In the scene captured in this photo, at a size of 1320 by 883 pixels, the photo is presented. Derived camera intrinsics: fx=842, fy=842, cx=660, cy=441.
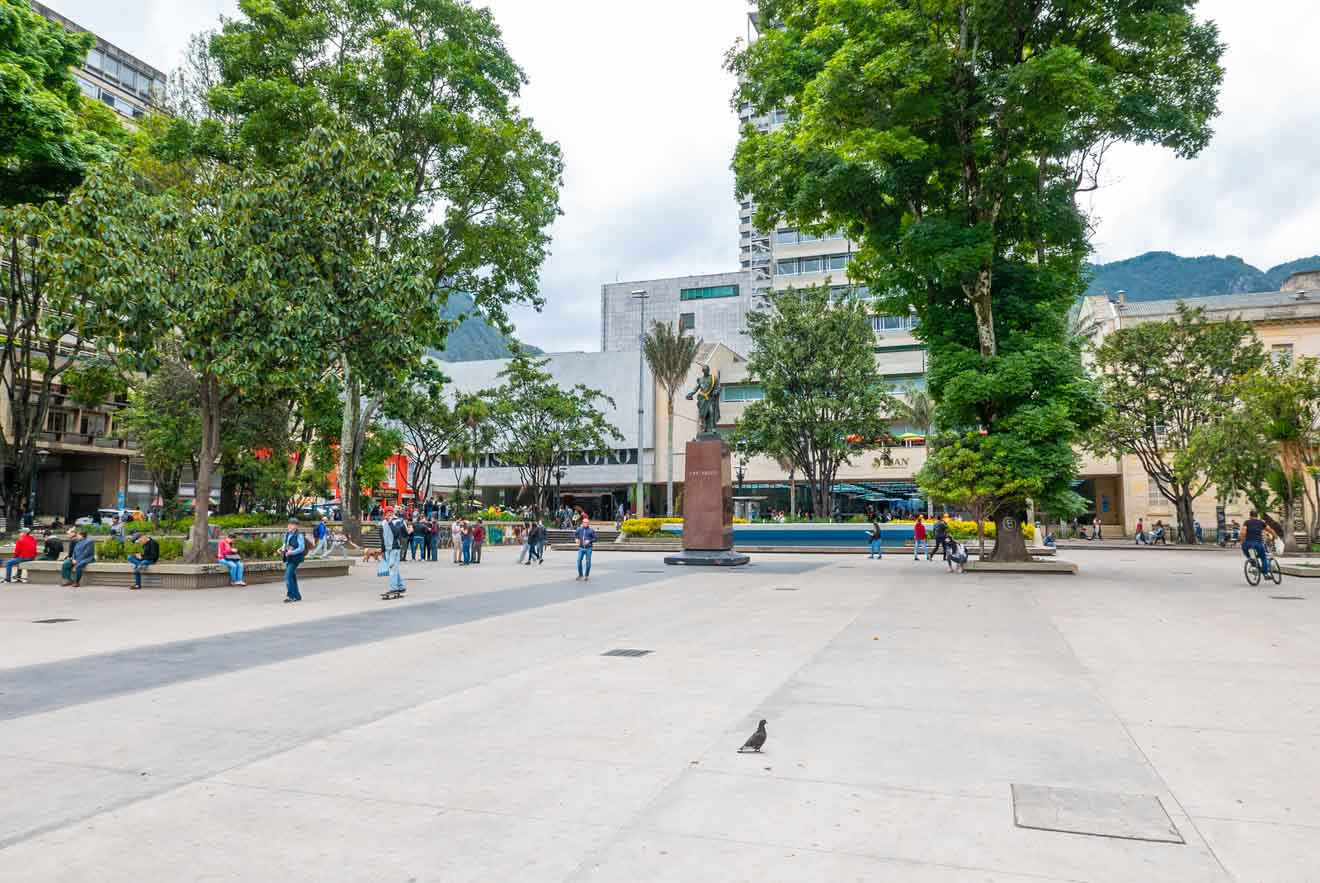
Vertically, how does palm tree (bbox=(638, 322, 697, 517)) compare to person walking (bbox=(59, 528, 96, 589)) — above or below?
above

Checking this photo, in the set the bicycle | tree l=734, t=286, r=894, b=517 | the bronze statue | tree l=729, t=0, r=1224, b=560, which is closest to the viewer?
the bicycle

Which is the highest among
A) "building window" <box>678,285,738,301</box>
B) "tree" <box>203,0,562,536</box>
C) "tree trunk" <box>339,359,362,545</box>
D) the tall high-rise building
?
the tall high-rise building

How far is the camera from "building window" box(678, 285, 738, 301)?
296 ft

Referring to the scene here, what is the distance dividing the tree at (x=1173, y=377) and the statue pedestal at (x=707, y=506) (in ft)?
81.1

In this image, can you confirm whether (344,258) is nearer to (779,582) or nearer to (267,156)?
(267,156)

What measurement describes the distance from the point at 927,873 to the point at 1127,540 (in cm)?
5702

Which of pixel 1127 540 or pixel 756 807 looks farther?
pixel 1127 540

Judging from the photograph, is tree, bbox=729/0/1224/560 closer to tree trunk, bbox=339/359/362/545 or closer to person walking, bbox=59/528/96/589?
tree trunk, bbox=339/359/362/545

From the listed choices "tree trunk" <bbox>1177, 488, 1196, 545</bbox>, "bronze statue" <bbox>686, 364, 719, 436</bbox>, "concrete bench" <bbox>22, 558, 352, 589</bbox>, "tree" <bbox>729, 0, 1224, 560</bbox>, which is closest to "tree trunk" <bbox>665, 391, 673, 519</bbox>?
"bronze statue" <bbox>686, 364, 719, 436</bbox>

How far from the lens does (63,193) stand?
24797 mm

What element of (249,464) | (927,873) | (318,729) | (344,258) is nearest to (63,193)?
(344,258)

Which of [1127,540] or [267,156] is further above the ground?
[267,156]

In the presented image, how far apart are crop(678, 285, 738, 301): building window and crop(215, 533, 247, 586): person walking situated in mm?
75790

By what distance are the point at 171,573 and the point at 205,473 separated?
7.31 feet
